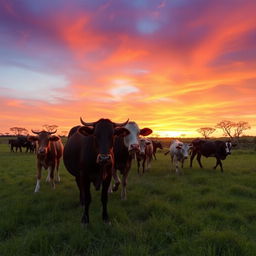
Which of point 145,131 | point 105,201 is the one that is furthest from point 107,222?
point 145,131

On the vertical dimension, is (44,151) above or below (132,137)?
below

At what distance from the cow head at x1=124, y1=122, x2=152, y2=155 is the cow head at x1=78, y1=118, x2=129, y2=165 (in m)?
1.38

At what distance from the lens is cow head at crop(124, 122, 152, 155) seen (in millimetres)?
7130

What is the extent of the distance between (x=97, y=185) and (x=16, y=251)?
203 cm

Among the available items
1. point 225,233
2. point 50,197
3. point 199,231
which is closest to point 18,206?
point 50,197

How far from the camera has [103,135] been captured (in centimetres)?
533

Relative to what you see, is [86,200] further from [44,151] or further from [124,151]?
[44,151]

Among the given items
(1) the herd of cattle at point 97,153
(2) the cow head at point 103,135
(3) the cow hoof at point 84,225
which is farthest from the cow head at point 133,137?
(3) the cow hoof at point 84,225

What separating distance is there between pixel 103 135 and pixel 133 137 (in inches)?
86.2

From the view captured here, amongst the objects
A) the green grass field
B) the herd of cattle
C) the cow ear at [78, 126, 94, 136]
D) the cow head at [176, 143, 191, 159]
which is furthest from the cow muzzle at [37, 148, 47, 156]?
the cow head at [176, 143, 191, 159]

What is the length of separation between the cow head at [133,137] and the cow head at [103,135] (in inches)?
54.5

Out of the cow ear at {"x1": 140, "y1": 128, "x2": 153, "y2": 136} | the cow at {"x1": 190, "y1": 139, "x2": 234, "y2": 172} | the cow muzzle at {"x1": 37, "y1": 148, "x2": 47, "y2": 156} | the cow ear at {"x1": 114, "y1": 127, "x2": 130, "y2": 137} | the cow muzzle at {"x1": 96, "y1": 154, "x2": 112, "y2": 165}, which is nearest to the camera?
the cow muzzle at {"x1": 96, "y1": 154, "x2": 112, "y2": 165}

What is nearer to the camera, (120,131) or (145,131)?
(120,131)

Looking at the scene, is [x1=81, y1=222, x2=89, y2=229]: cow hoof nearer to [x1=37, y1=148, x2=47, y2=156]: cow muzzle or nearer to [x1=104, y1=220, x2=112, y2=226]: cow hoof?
[x1=104, y1=220, x2=112, y2=226]: cow hoof
